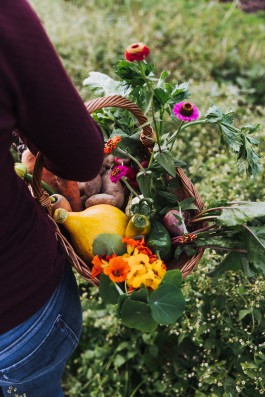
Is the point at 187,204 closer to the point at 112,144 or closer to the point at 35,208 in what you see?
the point at 112,144

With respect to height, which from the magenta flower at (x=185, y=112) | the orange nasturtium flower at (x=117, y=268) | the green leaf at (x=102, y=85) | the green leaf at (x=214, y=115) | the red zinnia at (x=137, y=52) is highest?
the red zinnia at (x=137, y=52)

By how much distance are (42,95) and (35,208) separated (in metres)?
0.34

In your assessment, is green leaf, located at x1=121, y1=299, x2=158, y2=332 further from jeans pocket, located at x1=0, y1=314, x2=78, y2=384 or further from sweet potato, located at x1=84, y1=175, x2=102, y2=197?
sweet potato, located at x1=84, y1=175, x2=102, y2=197

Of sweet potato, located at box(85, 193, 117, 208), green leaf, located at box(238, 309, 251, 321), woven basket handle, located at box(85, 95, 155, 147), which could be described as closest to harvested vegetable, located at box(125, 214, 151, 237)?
sweet potato, located at box(85, 193, 117, 208)

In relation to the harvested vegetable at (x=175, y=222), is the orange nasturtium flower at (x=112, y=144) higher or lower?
higher

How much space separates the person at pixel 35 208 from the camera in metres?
0.79

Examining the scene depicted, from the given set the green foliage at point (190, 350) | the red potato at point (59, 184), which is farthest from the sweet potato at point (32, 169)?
the green foliage at point (190, 350)

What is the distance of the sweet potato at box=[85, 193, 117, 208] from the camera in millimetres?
1383

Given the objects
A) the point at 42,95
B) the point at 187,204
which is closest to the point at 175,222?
the point at 187,204

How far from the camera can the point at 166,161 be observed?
1312 millimetres

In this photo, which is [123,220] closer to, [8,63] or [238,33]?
[8,63]

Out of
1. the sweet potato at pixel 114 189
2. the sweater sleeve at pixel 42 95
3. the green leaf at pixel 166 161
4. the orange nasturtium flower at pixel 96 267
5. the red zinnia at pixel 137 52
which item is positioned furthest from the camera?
the sweet potato at pixel 114 189

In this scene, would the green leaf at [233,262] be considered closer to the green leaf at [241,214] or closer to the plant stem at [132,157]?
the green leaf at [241,214]

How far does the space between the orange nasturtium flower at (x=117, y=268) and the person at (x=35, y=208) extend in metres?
0.13
